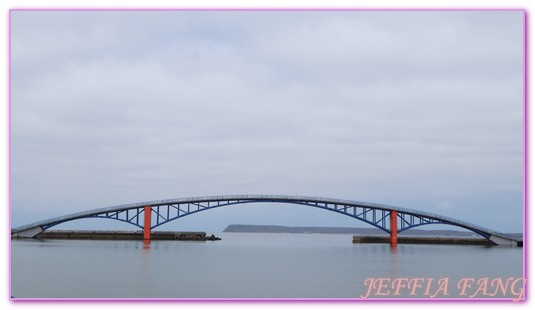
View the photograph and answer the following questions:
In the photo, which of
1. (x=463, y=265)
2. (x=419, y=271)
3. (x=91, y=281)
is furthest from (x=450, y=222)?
(x=91, y=281)

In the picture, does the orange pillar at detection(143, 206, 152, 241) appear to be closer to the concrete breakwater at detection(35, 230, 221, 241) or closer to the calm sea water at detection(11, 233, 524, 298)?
the concrete breakwater at detection(35, 230, 221, 241)

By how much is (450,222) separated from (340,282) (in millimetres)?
47346

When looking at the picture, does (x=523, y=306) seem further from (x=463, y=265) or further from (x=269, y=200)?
(x=269, y=200)

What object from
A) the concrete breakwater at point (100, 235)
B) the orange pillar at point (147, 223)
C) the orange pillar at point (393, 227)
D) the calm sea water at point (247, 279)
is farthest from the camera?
the concrete breakwater at point (100, 235)

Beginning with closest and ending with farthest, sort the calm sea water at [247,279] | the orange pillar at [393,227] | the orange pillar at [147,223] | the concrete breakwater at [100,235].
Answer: the calm sea water at [247,279] → the orange pillar at [147,223] → the orange pillar at [393,227] → the concrete breakwater at [100,235]

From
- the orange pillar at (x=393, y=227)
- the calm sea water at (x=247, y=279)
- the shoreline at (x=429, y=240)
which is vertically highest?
the calm sea water at (x=247, y=279)

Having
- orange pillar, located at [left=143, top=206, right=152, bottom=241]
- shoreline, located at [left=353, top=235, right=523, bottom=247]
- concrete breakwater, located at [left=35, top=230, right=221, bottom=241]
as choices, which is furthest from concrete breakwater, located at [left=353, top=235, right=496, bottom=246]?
orange pillar, located at [left=143, top=206, right=152, bottom=241]

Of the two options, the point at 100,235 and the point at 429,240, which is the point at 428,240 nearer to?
the point at 429,240

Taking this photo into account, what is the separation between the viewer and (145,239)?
7362cm

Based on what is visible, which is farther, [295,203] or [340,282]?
[295,203]

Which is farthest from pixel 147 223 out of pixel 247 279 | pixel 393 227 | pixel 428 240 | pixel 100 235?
pixel 247 279

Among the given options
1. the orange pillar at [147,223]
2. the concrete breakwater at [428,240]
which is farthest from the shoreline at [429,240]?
the orange pillar at [147,223]

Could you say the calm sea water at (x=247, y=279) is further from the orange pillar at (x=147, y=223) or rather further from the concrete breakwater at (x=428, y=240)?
the concrete breakwater at (x=428, y=240)

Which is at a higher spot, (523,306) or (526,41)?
(526,41)
